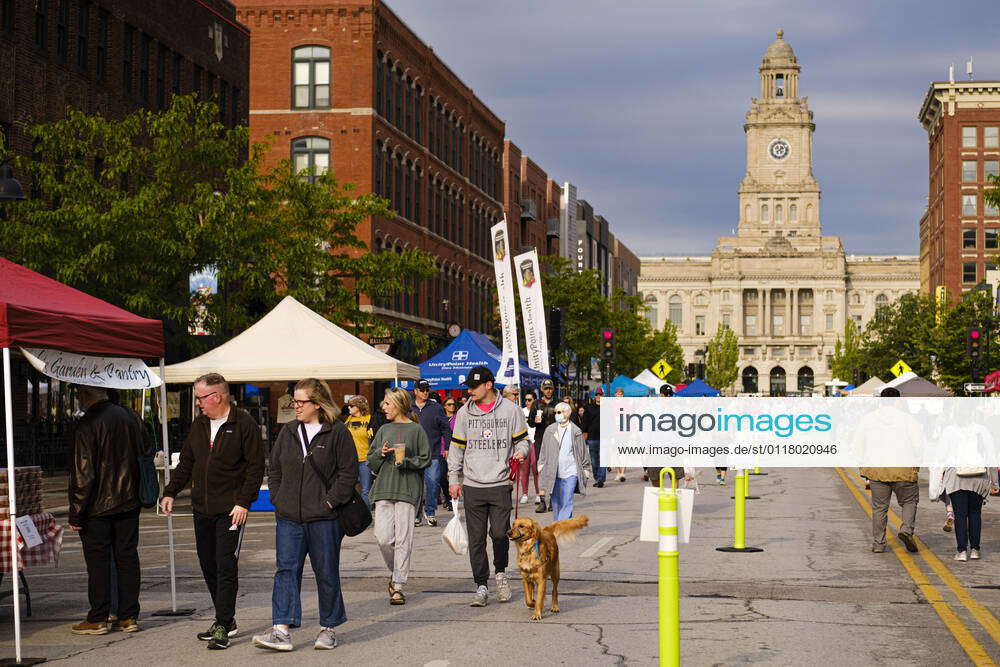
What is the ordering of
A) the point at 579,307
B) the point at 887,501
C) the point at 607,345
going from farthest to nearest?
the point at 579,307 < the point at 607,345 < the point at 887,501

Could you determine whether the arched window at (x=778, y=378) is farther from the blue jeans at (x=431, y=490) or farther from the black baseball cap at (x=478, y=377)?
the black baseball cap at (x=478, y=377)

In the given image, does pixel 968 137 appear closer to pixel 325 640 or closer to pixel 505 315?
pixel 505 315

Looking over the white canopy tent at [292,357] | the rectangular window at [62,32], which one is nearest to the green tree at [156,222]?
the rectangular window at [62,32]

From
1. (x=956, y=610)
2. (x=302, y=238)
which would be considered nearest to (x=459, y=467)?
(x=956, y=610)

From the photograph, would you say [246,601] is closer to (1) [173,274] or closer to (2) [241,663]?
(2) [241,663]

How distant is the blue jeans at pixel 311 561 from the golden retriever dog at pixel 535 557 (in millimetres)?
1594

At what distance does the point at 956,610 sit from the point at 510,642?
388 centimetres

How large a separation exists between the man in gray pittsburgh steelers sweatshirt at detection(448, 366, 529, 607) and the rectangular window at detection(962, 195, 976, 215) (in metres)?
101

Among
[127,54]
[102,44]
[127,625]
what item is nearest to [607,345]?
[127,54]

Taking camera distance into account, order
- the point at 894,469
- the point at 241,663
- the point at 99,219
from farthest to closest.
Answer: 1. the point at 99,219
2. the point at 894,469
3. the point at 241,663

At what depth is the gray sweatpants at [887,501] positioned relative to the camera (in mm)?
15352

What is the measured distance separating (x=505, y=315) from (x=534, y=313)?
2.09 feet

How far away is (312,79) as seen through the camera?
49500mm

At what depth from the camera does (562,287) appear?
6756cm
